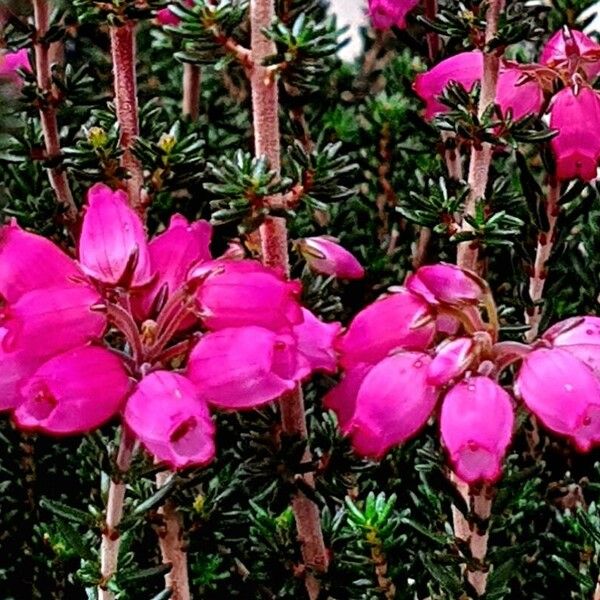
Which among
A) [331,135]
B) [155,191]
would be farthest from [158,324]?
[331,135]

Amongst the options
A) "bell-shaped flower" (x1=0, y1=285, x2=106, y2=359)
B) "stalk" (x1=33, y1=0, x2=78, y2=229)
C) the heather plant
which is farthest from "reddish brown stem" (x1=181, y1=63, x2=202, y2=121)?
"bell-shaped flower" (x1=0, y1=285, x2=106, y2=359)

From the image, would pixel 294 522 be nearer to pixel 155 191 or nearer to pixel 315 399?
pixel 315 399

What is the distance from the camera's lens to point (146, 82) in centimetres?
110

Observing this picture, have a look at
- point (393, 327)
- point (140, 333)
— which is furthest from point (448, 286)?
point (140, 333)

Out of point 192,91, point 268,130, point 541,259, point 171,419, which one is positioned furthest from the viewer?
point 192,91

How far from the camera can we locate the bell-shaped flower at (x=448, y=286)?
20.8 inches

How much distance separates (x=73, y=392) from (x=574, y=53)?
0.32 meters

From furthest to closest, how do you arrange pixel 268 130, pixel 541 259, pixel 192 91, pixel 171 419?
1. pixel 192 91
2. pixel 541 259
3. pixel 268 130
4. pixel 171 419

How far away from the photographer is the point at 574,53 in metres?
0.63

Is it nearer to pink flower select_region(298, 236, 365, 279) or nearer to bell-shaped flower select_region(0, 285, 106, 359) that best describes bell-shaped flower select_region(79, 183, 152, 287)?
bell-shaped flower select_region(0, 285, 106, 359)

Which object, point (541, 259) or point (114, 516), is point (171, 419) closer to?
point (114, 516)

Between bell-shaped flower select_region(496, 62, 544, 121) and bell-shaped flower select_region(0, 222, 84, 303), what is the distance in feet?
0.79

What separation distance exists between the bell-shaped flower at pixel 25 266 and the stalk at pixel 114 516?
0.21 ft

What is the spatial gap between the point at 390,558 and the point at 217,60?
28cm
